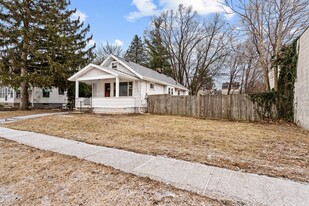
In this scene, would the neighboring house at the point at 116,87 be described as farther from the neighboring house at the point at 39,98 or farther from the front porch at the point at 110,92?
the neighboring house at the point at 39,98

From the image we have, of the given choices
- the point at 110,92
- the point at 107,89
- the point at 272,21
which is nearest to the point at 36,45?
the point at 107,89

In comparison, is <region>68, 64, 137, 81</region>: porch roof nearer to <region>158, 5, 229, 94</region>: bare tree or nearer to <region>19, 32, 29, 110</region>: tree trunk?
<region>19, 32, 29, 110</region>: tree trunk

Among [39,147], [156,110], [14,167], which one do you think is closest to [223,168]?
[14,167]

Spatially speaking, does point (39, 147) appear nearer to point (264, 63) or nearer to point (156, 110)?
point (156, 110)

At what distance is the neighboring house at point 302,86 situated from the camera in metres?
7.51

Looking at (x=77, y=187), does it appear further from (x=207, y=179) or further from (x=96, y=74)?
(x=96, y=74)

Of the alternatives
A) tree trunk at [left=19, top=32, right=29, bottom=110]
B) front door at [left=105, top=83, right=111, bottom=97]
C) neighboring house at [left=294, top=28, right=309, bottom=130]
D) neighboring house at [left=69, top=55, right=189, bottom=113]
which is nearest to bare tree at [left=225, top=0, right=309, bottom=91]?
neighboring house at [left=294, top=28, right=309, bottom=130]

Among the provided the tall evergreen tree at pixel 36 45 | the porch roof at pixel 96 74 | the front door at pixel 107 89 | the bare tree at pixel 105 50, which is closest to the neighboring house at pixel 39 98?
the tall evergreen tree at pixel 36 45

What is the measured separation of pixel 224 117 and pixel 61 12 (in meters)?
18.2

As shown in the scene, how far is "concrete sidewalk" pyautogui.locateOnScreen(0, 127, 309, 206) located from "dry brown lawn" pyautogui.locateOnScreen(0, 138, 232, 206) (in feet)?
0.72

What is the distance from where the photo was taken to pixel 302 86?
26.2 feet

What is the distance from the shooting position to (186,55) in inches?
1120

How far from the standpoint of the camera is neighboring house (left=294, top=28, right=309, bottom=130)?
7.51 metres

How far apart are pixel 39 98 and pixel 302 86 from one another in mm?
26025
